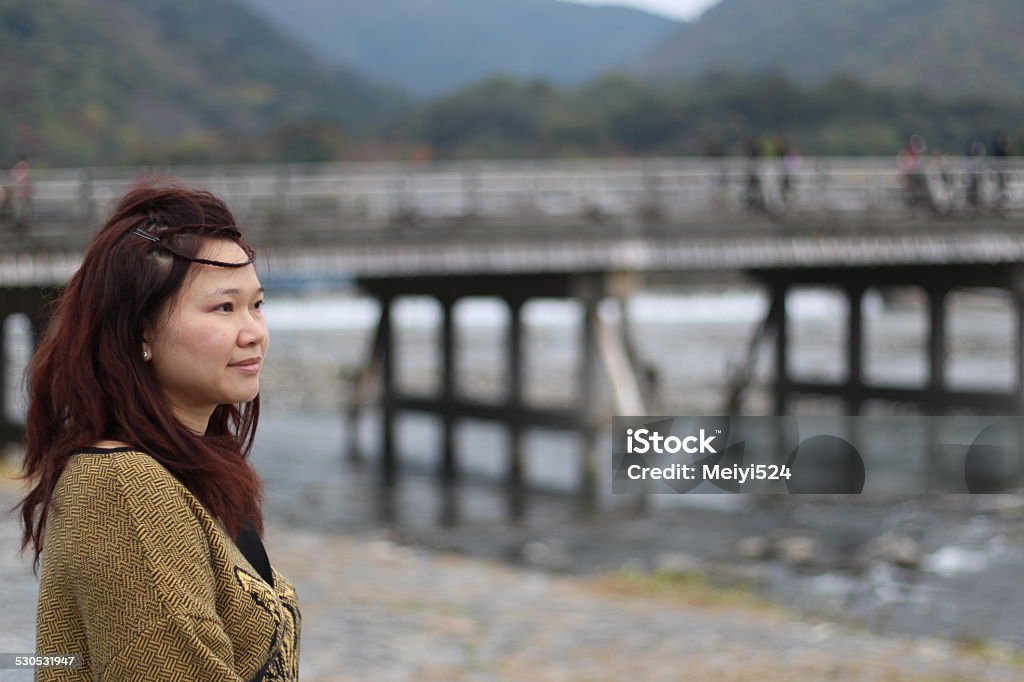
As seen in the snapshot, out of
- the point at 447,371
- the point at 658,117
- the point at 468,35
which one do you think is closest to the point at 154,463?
the point at 447,371

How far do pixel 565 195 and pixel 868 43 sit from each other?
8595 centimetres

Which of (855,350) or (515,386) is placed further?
(855,350)

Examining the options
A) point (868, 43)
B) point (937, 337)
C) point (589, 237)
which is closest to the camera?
point (589, 237)

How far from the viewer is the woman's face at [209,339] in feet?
6.87

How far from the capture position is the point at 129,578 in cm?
188

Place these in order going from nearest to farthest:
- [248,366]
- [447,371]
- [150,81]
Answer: [248,366]
[447,371]
[150,81]

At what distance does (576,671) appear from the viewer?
7.84 m

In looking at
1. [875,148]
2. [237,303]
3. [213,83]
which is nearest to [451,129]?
[213,83]

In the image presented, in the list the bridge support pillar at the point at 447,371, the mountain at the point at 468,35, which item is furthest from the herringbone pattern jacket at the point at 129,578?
the mountain at the point at 468,35

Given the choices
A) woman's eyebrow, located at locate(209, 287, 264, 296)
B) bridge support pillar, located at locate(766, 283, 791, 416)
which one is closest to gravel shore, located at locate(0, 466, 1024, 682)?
woman's eyebrow, located at locate(209, 287, 264, 296)

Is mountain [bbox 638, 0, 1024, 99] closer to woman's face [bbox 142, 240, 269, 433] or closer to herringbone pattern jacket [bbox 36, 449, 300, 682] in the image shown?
woman's face [bbox 142, 240, 269, 433]

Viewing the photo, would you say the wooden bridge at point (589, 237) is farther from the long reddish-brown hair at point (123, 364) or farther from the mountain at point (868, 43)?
the mountain at point (868, 43)

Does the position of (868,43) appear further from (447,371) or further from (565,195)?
(565,195)

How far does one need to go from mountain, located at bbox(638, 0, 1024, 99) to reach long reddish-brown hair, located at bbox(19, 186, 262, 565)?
54826 mm
